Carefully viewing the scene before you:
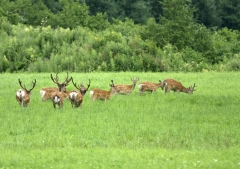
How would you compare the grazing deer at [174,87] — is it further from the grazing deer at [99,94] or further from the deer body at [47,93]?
the deer body at [47,93]

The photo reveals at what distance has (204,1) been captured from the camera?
68.7 meters

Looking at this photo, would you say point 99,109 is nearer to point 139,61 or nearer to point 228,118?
point 228,118

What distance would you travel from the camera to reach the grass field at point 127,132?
43.1ft

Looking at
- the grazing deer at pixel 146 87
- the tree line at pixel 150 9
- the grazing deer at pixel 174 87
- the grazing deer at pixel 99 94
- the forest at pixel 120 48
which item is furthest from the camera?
the tree line at pixel 150 9

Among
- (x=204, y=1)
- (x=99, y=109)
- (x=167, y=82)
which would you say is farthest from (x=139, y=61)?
(x=204, y=1)

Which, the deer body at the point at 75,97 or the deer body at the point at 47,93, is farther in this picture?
the deer body at the point at 47,93

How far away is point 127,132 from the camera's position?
54.9 feet

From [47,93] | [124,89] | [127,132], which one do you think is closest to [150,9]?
[124,89]

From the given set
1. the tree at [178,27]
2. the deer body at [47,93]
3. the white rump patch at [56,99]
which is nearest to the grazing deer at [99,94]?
the deer body at [47,93]

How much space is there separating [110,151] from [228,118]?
5968 mm

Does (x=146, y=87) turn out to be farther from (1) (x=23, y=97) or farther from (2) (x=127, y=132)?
(2) (x=127, y=132)

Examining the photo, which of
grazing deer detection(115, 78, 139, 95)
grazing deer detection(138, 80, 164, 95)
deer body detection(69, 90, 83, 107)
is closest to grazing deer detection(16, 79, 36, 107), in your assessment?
deer body detection(69, 90, 83, 107)

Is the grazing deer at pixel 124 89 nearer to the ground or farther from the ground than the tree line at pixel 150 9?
nearer to the ground

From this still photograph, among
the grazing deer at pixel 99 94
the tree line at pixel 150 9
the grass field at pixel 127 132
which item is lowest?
the grass field at pixel 127 132
